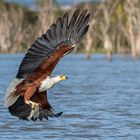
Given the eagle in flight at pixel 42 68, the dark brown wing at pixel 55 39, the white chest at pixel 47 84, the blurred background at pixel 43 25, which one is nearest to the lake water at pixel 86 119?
the eagle in flight at pixel 42 68

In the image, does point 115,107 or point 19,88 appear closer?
point 19,88

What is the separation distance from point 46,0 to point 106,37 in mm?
15849

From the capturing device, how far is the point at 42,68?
11500 millimetres

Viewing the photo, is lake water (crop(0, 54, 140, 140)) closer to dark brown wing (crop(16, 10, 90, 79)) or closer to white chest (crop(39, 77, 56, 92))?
dark brown wing (crop(16, 10, 90, 79))

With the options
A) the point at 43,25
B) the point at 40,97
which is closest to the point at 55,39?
the point at 40,97

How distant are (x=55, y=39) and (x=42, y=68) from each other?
0.48 m

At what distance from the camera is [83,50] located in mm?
92688

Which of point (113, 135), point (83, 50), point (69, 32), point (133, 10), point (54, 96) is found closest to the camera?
point (69, 32)

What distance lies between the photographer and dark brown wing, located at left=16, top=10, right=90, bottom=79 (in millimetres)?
11258

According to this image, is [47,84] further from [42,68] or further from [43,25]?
[43,25]

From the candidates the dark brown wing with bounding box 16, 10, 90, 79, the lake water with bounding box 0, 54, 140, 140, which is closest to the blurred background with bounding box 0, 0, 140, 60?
the lake water with bounding box 0, 54, 140, 140

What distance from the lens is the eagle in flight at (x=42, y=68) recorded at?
1127cm

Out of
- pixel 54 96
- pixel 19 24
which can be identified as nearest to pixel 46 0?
pixel 19 24

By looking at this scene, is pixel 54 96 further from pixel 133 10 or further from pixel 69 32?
pixel 133 10
